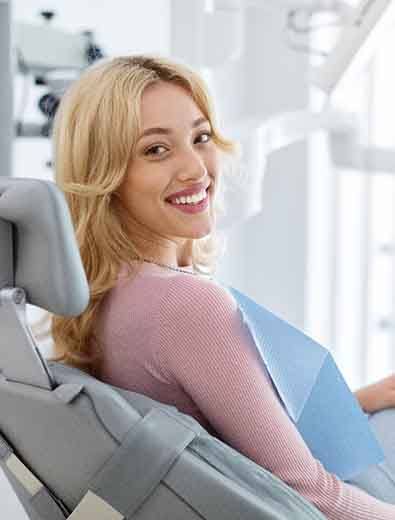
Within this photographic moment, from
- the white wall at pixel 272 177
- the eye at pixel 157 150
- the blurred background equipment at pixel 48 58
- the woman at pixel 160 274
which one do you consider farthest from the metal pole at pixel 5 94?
the white wall at pixel 272 177

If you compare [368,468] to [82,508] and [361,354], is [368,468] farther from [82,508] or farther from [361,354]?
[361,354]

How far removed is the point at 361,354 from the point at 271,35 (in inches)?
35.6

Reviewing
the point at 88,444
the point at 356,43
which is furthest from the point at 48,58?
the point at 88,444

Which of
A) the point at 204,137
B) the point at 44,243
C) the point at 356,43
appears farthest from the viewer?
the point at 356,43

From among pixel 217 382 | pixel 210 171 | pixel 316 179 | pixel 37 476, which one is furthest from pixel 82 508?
pixel 316 179

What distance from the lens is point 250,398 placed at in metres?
0.97

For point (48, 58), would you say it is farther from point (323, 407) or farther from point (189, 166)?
point (323, 407)

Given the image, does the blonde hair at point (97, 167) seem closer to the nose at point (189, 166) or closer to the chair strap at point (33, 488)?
the nose at point (189, 166)

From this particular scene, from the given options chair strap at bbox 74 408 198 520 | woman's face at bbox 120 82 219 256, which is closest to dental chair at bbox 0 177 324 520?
chair strap at bbox 74 408 198 520

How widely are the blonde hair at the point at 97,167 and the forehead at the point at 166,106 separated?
1cm

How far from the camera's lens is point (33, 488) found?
0.90 meters

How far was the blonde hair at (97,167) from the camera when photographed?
3.54 feet

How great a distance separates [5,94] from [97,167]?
0.55 meters

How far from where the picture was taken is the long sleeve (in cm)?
97
